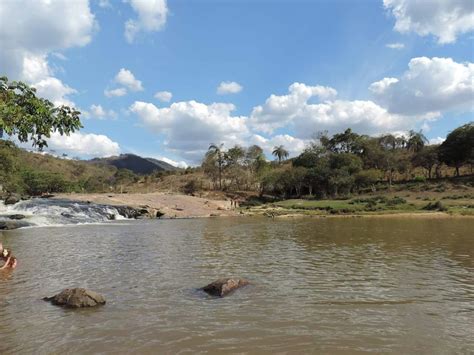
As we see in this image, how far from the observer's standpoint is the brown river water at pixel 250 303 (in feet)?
31.6

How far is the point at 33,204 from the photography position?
187 feet

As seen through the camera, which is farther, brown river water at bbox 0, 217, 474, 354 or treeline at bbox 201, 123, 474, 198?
treeline at bbox 201, 123, 474, 198

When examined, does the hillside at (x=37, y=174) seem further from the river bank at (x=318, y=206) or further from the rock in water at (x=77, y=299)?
the rock in water at (x=77, y=299)

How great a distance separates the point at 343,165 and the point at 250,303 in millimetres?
90052

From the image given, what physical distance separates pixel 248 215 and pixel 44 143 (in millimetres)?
54872

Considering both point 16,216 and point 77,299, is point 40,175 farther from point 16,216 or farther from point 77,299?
point 77,299

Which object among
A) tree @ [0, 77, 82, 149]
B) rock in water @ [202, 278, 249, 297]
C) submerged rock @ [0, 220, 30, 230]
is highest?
tree @ [0, 77, 82, 149]

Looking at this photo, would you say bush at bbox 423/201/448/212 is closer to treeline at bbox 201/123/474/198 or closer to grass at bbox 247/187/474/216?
grass at bbox 247/187/474/216

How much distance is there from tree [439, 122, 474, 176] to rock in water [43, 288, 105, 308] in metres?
96.3

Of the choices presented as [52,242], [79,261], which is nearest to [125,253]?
[79,261]

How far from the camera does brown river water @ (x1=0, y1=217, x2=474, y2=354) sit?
31.6 feet

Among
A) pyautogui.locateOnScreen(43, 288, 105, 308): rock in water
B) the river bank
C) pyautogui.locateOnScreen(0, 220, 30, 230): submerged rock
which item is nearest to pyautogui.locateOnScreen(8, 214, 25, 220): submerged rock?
pyautogui.locateOnScreen(0, 220, 30, 230): submerged rock

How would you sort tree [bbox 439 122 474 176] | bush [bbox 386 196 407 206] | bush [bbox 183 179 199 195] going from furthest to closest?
bush [bbox 183 179 199 195] < tree [bbox 439 122 474 176] < bush [bbox 386 196 407 206]

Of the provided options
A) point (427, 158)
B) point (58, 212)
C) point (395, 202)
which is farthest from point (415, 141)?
point (58, 212)
